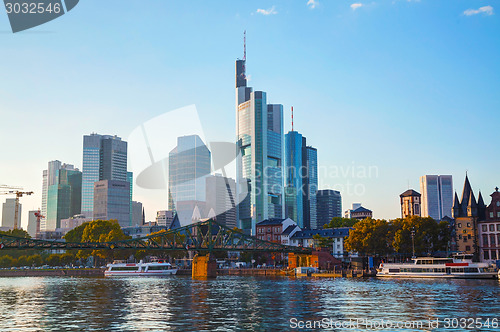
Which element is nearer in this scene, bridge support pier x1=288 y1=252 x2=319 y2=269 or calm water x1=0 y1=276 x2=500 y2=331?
calm water x1=0 y1=276 x2=500 y2=331

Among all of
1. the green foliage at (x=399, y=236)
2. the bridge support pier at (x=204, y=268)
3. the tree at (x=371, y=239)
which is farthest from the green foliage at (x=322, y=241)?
the bridge support pier at (x=204, y=268)

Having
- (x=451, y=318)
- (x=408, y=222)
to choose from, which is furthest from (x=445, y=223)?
(x=451, y=318)

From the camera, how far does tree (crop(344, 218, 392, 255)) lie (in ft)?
493

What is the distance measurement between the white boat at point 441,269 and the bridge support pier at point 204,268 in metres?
47.7

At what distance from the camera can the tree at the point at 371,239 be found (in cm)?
15025

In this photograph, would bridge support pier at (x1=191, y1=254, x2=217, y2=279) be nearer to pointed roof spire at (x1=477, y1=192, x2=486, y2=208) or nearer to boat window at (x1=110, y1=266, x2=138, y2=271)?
boat window at (x1=110, y1=266, x2=138, y2=271)

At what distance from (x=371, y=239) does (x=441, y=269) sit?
2879 cm

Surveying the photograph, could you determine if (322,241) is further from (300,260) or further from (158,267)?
(158,267)

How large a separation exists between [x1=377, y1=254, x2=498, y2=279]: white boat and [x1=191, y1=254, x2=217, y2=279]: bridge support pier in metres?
47.7

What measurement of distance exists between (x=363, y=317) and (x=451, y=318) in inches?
288

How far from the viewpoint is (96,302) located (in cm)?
6744

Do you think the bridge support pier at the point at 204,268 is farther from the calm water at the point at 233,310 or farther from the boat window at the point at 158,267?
the calm water at the point at 233,310

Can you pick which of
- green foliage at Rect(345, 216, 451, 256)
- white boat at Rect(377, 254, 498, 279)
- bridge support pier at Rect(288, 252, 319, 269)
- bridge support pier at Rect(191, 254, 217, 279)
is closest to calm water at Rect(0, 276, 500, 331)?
white boat at Rect(377, 254, 498, 279)

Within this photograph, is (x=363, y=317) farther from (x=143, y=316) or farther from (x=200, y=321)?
(x=143, y=316)
